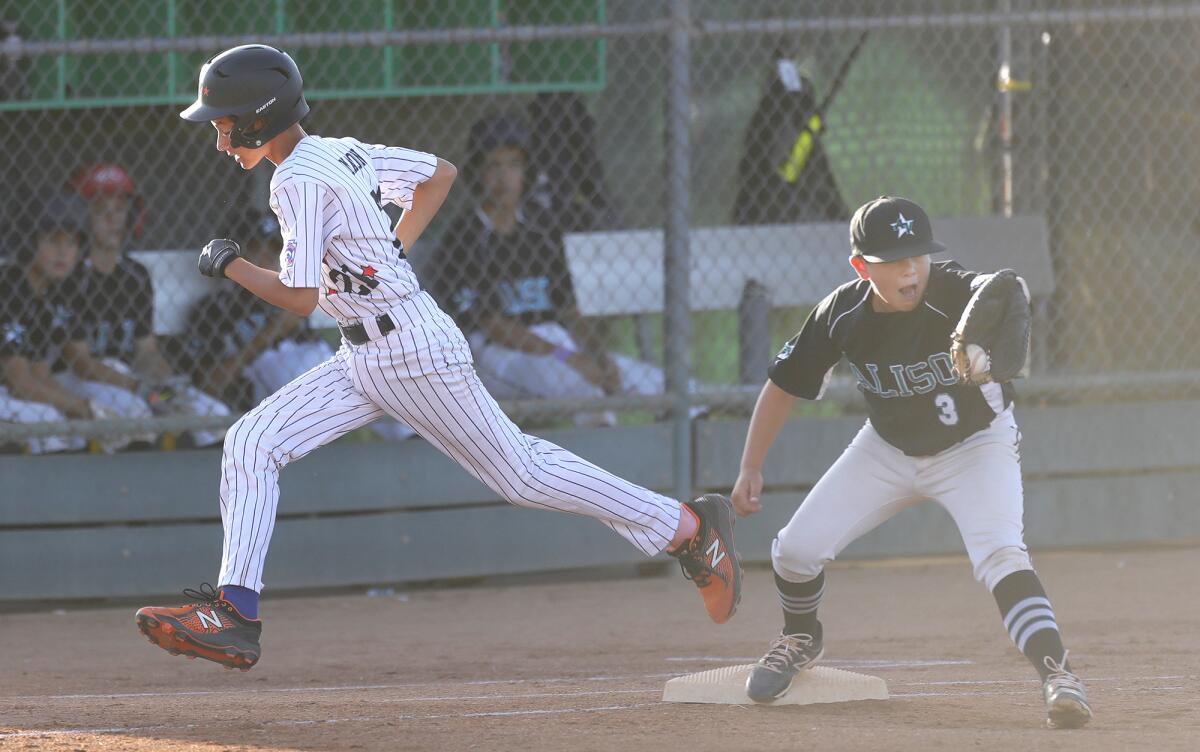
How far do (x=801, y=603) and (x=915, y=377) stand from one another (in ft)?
2.38

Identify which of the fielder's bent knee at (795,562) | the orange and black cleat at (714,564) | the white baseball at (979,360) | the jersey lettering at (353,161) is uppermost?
the jersey lettering at (353,161)

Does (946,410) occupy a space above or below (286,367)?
above

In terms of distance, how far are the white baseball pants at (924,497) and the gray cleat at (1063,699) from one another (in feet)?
0.88

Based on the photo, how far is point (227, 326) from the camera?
6785 millimetres

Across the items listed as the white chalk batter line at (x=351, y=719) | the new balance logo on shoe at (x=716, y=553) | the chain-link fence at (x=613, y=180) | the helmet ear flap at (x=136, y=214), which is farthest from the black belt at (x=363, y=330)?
the helmet ear flap at (x=136, y=214)

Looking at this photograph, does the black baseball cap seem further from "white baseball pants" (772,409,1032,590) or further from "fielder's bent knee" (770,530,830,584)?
"fielder's bent knee" (770,530,830,584)

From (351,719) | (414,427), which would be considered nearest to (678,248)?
(414,427)

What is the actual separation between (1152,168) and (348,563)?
15.3ft

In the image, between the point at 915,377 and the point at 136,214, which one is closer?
the point at 915,377

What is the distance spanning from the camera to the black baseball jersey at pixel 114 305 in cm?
650

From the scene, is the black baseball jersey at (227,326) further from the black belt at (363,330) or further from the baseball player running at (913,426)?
the baseball player running at (913,426)

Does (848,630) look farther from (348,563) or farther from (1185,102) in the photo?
(1185,102)

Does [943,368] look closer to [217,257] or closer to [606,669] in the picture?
[606,669]

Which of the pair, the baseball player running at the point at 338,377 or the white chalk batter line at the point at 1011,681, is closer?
the baseball player running at the point at 338,377
